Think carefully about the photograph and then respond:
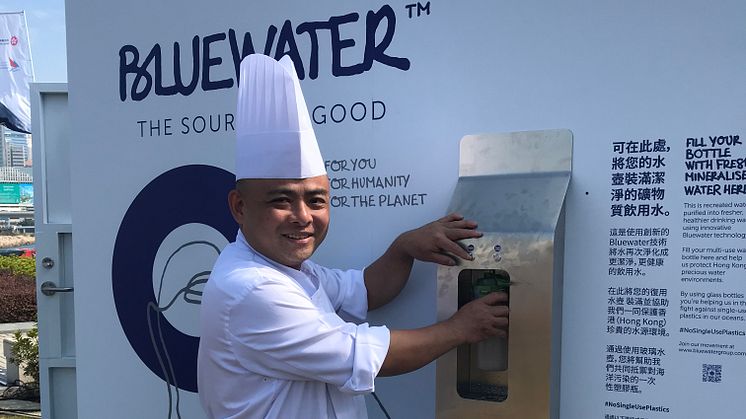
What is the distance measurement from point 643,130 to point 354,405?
0.96 meters

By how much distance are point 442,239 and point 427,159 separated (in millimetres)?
290

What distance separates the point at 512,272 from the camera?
4.82ft

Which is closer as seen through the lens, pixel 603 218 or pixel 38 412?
pixel 603 218

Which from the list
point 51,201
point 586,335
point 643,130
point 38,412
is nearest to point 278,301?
point 586,335

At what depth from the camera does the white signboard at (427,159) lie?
56.3 inches

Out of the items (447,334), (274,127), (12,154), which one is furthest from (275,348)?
(12,154)

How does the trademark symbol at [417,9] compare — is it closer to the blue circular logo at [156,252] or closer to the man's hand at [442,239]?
the man's hand at [442,239]

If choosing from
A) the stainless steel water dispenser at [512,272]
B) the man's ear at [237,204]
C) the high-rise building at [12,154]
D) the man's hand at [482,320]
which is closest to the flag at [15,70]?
the man's ear at [237,204]

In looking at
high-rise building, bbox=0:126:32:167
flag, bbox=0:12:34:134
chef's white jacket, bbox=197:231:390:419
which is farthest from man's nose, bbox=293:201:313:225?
high-rise building, bbox=0:126:32:167

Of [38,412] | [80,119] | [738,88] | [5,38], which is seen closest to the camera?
[738,88]

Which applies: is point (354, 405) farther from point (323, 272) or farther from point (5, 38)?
point (5, 38)

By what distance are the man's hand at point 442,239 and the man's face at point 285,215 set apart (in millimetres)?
261

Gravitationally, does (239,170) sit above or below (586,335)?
above

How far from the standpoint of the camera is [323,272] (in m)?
1.77
